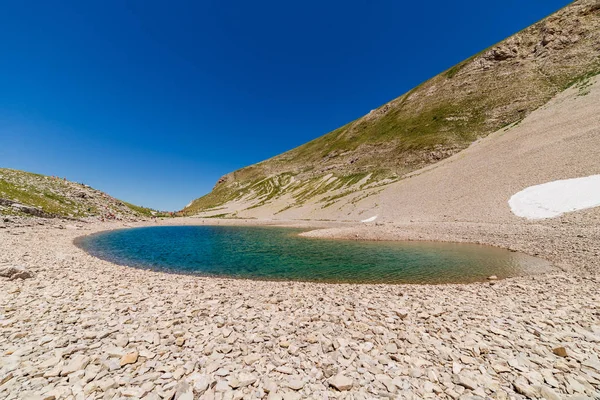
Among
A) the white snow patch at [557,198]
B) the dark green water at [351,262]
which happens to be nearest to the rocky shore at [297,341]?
the dark green water at [351,262]

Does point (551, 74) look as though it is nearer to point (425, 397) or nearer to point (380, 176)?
point (380, 176)

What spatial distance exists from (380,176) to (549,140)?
50655 millimetres

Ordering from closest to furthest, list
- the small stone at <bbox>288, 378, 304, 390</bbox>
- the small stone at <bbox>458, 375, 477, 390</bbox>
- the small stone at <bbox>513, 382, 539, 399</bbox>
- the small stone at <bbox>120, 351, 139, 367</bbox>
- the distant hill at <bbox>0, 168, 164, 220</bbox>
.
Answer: the small stone at <bbox>513, 382, 539, 399</bbox>
the small stone at <bbox>458, 375, 477, 390</bbox>
the small stone at <bbox>288, 378, 304, 390</bbox>
the small stone at <bbox>120, 351, 139, 367</bbox>
the distant hill at <bbox>0, 168, 164, 220</bbox>

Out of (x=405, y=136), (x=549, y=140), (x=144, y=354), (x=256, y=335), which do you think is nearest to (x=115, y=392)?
(x=144, y=354)

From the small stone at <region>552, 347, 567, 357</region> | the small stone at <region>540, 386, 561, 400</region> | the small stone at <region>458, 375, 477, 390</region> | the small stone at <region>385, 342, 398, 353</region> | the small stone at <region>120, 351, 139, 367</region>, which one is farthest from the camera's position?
the small stone at <region>385, 342, 398, 353</region>

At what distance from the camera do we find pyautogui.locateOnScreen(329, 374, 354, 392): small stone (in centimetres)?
641

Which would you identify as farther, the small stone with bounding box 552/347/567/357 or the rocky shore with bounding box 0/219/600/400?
the small stone with bounding box 552/347/567/357

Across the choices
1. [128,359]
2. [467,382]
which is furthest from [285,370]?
[467,382]

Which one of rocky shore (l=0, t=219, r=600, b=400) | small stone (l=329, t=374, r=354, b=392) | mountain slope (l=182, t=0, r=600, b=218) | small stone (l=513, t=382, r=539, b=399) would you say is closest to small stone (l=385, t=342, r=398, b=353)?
rocky shore (l=0, t=219, r=600, b=400)

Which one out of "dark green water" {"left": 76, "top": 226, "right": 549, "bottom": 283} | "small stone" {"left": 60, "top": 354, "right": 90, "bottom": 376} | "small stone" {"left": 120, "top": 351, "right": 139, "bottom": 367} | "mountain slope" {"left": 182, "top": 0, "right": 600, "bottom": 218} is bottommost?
"dark green water" {"left": 76, "top": 226, "right": 549, "bottom": 283}

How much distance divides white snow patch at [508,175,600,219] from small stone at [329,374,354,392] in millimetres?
41468

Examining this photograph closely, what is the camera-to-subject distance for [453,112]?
371ft

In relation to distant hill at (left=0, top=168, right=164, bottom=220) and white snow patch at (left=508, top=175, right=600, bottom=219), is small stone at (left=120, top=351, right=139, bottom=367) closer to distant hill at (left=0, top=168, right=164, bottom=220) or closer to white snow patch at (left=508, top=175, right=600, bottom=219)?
white snow patch at (left=508, top=175, right=600, bottom=219)

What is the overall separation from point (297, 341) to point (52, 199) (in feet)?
234
